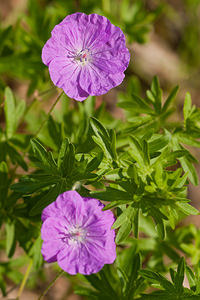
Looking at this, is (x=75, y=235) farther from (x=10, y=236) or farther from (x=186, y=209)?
(x=10, y=236)

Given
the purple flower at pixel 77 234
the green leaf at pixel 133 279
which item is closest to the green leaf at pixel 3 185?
the purple flower at pixel 77 234

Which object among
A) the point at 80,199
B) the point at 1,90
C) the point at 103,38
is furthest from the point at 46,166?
the point at 1,90

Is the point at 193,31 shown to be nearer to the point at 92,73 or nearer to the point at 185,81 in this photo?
the point at 185,81

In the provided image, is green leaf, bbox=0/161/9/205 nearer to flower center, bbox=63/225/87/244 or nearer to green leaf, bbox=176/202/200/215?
flower center, bbox=63/225/87/244

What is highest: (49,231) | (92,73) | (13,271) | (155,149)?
(92,73)

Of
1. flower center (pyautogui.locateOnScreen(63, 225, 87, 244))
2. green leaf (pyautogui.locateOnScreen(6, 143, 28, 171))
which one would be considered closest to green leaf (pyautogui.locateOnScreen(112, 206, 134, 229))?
flower center (pyautogui.locateOnScreen(63, 225, 87, 244))

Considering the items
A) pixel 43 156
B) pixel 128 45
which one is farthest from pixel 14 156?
pixel 128 45
